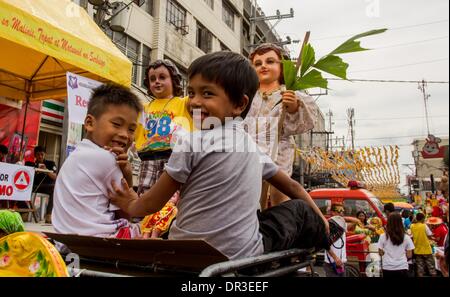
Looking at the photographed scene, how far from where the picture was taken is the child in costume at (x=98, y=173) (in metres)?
1.55

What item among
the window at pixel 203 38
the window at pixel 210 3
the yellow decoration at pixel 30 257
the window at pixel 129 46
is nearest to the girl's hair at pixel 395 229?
the yellow decoration at pixel 30 257

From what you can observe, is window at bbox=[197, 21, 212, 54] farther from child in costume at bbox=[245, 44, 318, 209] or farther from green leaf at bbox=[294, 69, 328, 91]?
green leaf at bbox=[294, 69, 328, 91]

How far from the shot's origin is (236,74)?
1389 mm

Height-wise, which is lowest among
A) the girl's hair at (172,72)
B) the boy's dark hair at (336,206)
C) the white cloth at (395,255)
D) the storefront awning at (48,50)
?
the white cloth at (395,255)

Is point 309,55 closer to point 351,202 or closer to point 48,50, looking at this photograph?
point 48,50

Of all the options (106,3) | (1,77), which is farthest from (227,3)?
(1,77)

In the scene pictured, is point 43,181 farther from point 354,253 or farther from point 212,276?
point 212,276

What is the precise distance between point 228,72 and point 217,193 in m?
0.44

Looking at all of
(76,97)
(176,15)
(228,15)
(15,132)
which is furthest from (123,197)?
(228,15)

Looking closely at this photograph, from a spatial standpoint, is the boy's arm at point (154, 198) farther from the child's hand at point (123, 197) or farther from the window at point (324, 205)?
the window at point (324, 205)

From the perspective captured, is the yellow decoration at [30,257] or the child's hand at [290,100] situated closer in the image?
the yellow decoration at [30,257]

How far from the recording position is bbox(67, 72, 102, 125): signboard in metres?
4.25

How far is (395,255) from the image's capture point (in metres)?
5.95

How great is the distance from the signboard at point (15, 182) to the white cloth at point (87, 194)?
3246mm
